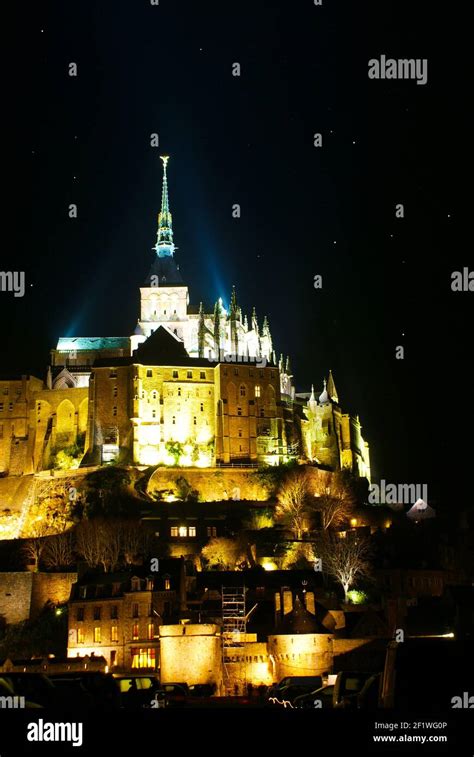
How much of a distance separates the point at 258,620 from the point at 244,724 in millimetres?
42830

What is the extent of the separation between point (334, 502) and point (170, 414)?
1884cm

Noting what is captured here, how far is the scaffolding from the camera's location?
166 feet

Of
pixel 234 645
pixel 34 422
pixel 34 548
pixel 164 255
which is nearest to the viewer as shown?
pixel 234 645

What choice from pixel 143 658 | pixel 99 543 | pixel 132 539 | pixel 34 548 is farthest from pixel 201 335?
pixel 143 658

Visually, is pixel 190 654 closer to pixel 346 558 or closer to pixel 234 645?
pixel 234 645

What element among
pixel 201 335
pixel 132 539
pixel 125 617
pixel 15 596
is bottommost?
pixel 125 617

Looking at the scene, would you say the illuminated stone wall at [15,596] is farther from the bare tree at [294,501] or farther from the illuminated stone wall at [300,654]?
the bare tree at [294,501]

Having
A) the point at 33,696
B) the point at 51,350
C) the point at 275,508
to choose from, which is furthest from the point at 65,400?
the point at 33,696

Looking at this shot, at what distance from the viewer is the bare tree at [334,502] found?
265 ft

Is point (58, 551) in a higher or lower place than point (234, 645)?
higher

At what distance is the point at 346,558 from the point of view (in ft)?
224

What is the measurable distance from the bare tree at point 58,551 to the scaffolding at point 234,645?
18143 millimetres

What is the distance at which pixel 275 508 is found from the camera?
8156 centimetres

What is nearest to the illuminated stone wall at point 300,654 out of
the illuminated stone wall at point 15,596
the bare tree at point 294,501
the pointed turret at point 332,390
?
the illuminated stone wall at point 15,596
